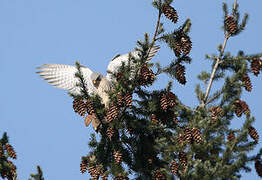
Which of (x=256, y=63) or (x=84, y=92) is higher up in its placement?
(x=256, y=63)

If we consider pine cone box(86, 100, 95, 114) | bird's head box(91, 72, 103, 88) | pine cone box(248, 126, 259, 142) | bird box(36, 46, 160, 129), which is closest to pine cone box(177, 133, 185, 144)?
pine cone box(248, 126, 259, 142)

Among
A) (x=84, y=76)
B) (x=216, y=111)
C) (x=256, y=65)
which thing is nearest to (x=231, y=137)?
(x=216, y=111)

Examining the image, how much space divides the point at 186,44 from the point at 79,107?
1812 millimetres

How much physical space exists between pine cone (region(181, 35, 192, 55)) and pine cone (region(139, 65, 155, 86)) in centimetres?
64


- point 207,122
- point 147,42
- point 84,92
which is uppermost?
point 147,42

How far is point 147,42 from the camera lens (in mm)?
8633

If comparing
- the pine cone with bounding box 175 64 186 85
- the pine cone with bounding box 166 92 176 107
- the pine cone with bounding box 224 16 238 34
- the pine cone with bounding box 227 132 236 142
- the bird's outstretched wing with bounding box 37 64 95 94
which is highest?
the bird's outstretched wing with bounding box 37 64 95 94

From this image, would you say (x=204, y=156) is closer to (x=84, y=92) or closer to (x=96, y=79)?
(x=84, y=92)

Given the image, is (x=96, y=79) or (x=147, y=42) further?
(x=96, y=79)

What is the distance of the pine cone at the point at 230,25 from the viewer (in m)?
9.21

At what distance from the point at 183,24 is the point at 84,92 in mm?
1818

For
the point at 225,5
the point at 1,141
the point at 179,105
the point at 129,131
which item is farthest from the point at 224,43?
the point at 1,141

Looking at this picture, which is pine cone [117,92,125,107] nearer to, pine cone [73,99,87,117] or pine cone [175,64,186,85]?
pine cone [73,99,87,117]

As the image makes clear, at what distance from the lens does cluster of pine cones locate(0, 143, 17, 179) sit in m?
7.83
